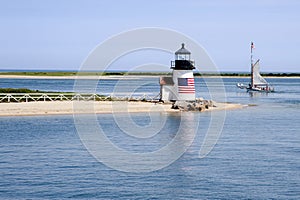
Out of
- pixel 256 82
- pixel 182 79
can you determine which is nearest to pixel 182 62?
pixel 182 79

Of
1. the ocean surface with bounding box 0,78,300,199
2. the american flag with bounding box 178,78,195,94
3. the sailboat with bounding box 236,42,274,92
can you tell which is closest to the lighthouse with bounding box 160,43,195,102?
the american flag with bounding box 178,78,195,94

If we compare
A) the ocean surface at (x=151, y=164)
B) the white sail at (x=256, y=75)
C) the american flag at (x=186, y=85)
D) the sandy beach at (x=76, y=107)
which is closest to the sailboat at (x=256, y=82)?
the white sail at (x=256, y=75)

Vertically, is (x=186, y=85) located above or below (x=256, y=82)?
above

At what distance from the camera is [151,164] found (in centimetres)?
2933

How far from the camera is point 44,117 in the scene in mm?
51156

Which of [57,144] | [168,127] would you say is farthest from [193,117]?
[57,144]

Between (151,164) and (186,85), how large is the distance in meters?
28.1

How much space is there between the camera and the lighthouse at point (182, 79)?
56.3 meters

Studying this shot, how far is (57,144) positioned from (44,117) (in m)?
16.3

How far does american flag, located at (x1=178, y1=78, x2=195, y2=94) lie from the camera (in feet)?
185

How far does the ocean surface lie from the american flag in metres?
10.3

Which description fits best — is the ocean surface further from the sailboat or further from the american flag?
the sailboat

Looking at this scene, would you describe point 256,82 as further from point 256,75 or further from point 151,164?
point 151,164

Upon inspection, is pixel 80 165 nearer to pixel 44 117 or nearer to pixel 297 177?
pixel 297 177
